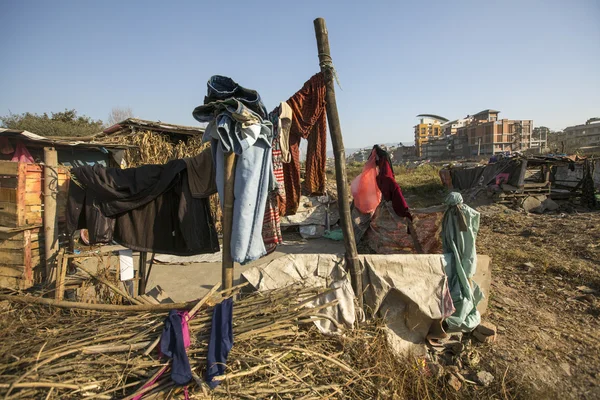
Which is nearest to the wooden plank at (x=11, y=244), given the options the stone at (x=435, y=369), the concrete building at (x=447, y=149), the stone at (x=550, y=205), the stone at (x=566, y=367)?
the stone at (x=435, y=369)

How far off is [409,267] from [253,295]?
1519mm

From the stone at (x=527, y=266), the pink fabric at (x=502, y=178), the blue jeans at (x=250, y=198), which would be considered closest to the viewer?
the blue jeans at (x=250, y=198)

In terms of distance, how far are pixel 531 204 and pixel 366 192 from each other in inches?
358

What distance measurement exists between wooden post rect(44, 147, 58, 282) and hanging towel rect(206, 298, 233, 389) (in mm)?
2104

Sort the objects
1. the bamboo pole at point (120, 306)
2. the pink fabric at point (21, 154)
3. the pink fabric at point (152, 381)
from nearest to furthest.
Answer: the pink fabric at point (152, 381)
the bamboo pole at point (120, 306)
the pink fabric at point (21, 154)

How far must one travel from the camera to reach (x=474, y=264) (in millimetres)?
3322

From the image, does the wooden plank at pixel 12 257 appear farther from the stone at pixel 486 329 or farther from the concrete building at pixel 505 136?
the concrete building at pixel 505 136

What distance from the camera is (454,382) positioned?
2654mm

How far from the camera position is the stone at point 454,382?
8.61 ft

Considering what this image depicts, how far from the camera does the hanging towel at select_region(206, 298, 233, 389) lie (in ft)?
6.55

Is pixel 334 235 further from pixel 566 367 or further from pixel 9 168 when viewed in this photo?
pixel 9 168

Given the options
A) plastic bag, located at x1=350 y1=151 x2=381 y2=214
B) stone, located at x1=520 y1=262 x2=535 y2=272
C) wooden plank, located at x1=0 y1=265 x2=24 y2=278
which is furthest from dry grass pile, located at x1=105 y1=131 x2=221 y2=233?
stone, located at x1=520 y1=262 x2=535 y2=272

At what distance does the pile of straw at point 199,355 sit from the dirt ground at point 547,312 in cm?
119

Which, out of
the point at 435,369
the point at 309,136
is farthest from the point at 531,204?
the point at 309,136
